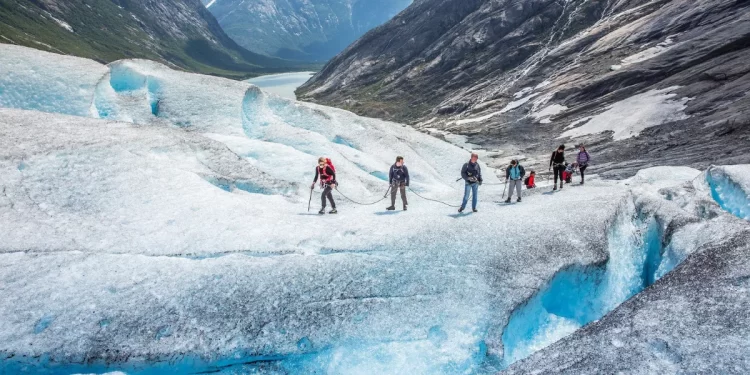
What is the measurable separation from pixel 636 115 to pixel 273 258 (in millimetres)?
55611

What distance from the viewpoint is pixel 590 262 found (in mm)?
12602

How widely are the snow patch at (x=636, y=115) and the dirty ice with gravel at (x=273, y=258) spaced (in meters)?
33.7

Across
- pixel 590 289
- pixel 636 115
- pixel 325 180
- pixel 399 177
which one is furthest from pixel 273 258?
pixel 636 115

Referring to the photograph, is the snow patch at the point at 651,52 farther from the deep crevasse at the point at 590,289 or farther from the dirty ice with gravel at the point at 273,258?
the deep crevasse at the point at 590,289

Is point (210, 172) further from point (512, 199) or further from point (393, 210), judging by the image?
point (512, 199)

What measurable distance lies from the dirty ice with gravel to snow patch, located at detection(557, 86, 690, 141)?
111 feet

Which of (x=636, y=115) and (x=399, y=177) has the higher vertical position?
(x=636, y=115)

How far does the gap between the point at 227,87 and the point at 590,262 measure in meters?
23.8

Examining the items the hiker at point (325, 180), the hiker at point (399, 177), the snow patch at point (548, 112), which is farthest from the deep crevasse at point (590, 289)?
the snow patch at point (548, 112)

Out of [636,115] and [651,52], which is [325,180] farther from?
[651,52]

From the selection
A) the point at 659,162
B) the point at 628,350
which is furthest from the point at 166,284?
the point at 659,162

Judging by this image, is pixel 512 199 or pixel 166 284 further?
pixel 512 199

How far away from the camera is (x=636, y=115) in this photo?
5166 cm

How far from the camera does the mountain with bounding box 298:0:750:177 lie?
141 ft
